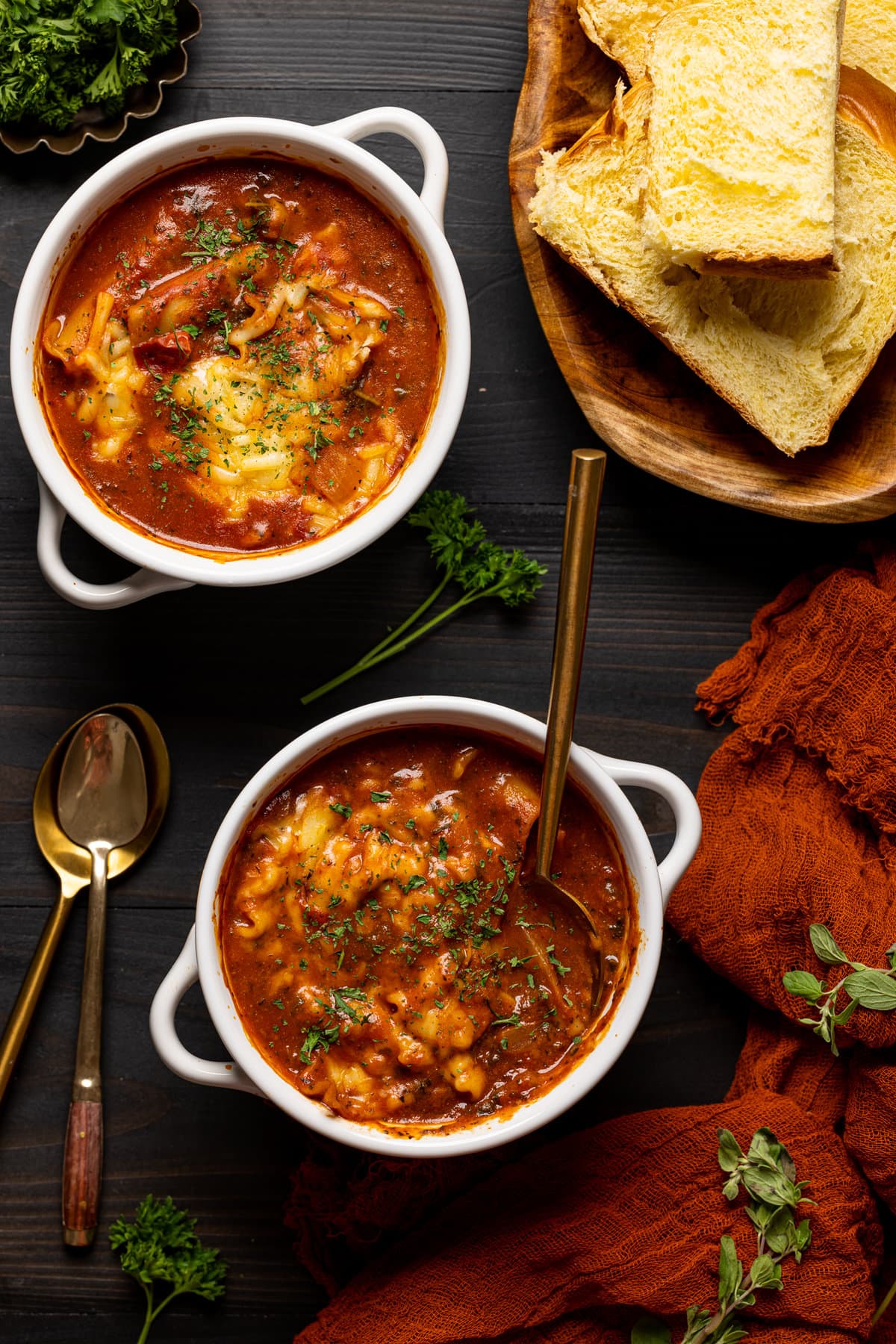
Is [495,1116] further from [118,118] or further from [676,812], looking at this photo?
[118,118]

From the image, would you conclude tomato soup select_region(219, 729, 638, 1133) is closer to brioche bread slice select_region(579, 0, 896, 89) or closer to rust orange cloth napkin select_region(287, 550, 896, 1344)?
rust orange cloth napkin select_region(287, 550, 896, 1344)

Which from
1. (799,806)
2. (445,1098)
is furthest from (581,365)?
(445,1098)

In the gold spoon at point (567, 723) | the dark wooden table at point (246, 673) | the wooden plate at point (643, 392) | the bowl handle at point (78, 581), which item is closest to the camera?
the gold spoon at point (567, 723)

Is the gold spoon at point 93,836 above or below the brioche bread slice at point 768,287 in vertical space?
below

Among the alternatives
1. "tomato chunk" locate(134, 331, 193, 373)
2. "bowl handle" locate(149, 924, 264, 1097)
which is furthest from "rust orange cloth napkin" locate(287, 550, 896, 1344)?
"tomato chunk" locate(134, 331, 193, 373)

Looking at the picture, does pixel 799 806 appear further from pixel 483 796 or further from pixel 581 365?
pixel 581 365

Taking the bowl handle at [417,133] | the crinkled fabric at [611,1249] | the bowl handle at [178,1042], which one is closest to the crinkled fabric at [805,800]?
the crinkled fabric at [611,1249]

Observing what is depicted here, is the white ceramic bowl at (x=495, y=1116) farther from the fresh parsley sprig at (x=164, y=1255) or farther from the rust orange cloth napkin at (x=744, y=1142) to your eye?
the fresh parsley sprig at (x=164, y=1255)
